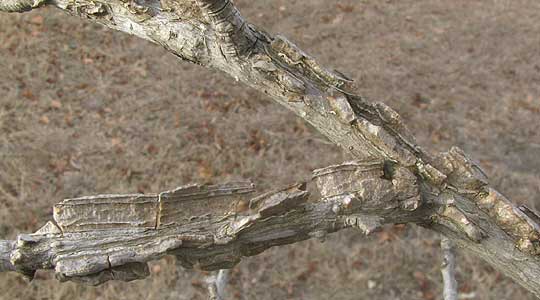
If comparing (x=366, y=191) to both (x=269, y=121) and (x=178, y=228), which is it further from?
(x=269, y=121)

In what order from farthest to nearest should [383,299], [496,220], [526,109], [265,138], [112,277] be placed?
[526,109], [265,138], [383,299], [496,220], [112,277]

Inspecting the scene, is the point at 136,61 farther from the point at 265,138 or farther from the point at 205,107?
the point at 265,138

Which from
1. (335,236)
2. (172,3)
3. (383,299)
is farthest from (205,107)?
(172,3)

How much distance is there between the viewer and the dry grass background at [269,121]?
3.77 meters

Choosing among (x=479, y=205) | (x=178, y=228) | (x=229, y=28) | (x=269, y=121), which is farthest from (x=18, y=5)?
(x=269, y=121)

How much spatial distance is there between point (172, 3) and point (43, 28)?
4.73 metres

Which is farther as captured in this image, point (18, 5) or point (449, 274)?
point (449, 274)

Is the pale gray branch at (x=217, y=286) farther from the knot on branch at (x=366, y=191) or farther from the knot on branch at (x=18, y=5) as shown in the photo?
the knot on branch at (x=18, y=5)

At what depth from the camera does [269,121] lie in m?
4.65

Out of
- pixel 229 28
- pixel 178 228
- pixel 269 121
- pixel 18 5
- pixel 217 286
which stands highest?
pixel 269 121

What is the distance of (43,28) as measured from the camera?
5.36 m

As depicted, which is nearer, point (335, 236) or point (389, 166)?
point (389, 166)

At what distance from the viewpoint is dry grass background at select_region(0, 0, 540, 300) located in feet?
12.4

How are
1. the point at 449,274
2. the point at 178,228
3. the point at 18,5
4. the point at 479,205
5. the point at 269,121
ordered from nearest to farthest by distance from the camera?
the point at 178,228 → the point at 479,205 → the point at 18,5 → the point at 449,274 → the point at 269,121
